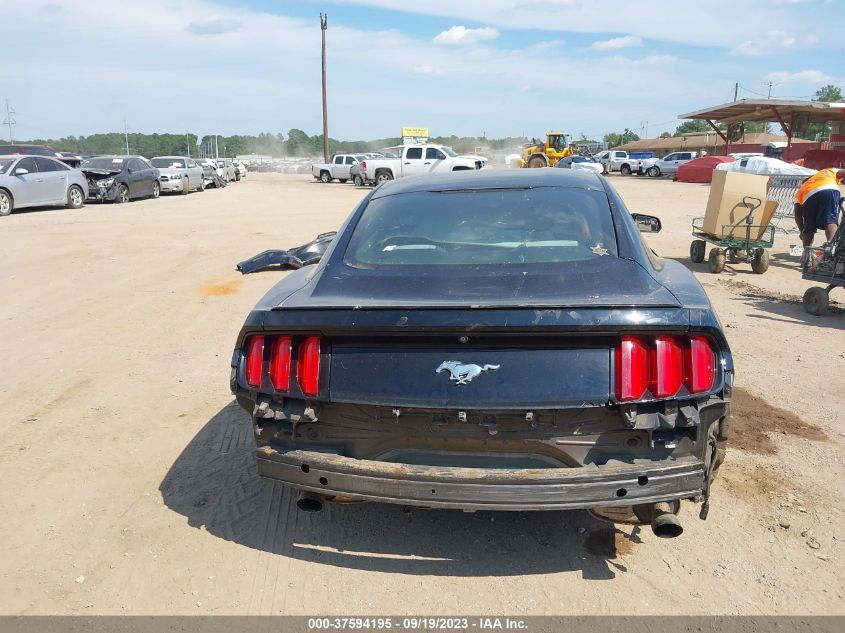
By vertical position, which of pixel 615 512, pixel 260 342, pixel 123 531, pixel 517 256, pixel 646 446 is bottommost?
pixel 123 531

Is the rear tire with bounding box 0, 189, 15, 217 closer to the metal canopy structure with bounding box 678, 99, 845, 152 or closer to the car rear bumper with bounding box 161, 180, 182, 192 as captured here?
the car rear bumper with bounding box 161, 180, 182, 192

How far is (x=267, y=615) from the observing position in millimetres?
2768

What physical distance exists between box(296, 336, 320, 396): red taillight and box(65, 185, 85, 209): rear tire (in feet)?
64.4

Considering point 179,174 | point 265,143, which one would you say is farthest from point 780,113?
point 265,143

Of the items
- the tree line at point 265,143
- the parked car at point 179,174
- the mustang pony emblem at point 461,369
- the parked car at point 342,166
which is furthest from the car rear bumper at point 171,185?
the tree line at point 265,143

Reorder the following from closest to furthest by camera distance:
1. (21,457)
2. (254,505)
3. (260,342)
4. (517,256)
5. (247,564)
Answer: (260,342) < (247,564) < (517,256) < (254,505) < (21,457)

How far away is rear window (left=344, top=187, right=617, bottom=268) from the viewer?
335cm

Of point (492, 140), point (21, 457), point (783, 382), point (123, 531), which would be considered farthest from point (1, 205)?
point (492, 140)

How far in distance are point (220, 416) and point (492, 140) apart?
83437 millimetres

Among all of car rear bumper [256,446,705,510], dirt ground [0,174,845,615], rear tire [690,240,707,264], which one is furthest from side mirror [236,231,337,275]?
car rear bumper [256,446,705,510]

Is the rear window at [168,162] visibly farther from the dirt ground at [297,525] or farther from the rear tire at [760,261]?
the rear tire at [760,261]

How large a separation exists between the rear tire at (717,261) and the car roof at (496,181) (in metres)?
6.99

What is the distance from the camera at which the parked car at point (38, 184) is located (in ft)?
58.3

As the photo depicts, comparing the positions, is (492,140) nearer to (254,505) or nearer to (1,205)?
(1,205)
